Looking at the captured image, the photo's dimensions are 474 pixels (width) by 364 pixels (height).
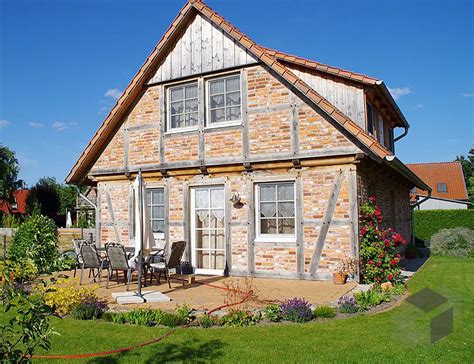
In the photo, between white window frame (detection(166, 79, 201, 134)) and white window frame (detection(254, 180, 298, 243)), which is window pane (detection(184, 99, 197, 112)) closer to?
white window frame (detection(166, 79, 201, 134))

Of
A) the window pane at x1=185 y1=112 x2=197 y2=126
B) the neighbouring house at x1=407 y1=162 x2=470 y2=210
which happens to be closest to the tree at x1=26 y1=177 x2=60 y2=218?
Result: the window pane at x1=185 y1=112 x2=197 y2=126

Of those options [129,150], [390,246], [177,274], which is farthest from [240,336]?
[129,150]

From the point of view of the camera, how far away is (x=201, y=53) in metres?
11.6

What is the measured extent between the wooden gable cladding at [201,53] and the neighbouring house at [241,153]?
0.03 metres

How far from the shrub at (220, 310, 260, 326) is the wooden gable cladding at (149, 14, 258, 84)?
6556 millimetres

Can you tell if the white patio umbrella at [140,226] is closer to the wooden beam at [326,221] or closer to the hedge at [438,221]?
the wooden beam at [326,221]

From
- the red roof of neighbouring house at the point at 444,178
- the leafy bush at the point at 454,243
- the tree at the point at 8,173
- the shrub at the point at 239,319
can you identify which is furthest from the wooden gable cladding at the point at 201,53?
the tree at the point at 8,173

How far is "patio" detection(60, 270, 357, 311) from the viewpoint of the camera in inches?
303

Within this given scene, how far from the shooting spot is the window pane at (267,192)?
10.7m

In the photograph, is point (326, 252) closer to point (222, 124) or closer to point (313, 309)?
point (313, 309)

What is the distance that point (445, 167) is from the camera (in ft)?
141

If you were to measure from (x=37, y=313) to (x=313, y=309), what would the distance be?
179 inches

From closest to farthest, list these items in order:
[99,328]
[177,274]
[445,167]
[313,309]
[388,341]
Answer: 1. [388,341]
2. [99,328]
3. [313,309]
4. [177,274]
5. [445,167]

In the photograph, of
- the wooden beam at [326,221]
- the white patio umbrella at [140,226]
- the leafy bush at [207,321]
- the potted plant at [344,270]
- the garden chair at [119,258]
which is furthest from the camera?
the wooden beam at [326,221]
